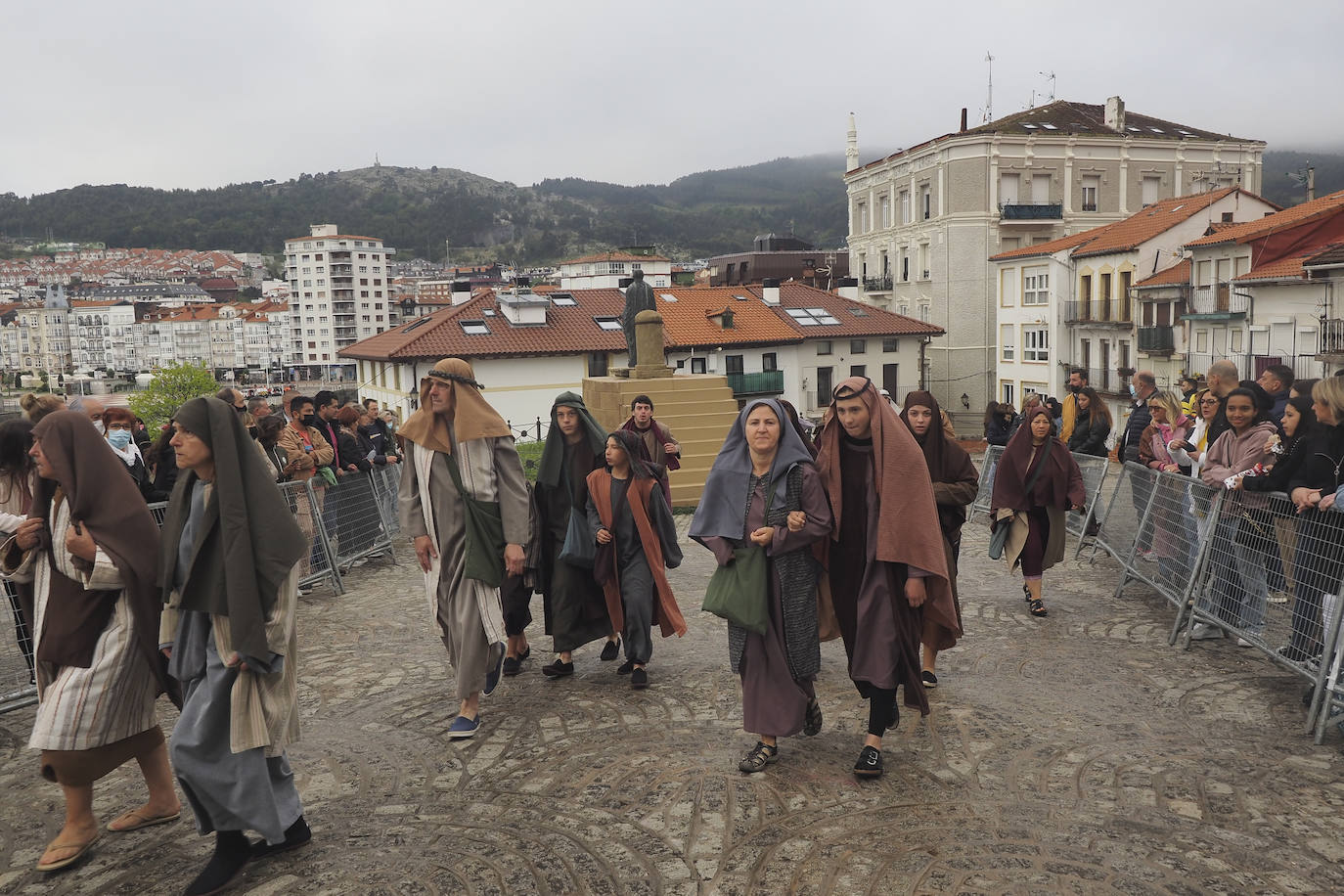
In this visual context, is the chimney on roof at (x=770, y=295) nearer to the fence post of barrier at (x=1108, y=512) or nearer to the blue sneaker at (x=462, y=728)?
the fence post of barrier at (x=1108, y=512)

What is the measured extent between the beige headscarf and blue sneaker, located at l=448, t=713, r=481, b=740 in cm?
157

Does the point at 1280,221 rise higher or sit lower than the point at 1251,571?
higher

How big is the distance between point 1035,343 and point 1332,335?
20535 mm

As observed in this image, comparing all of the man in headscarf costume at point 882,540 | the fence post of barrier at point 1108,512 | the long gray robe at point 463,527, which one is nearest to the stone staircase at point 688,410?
the fence post of barrier at point 1108,512

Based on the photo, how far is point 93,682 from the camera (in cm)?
457

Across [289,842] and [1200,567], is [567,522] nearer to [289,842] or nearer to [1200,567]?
[289,842]

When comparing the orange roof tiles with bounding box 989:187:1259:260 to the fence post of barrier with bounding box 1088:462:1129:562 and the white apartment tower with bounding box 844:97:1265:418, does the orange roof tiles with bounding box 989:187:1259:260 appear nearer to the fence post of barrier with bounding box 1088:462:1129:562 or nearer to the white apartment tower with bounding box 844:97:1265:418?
the white apartment tower with bounding box 844:97:1265:418

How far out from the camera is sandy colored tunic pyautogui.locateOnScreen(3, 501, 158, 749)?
14.8ft

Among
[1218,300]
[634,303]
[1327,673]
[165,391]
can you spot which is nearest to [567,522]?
[1327,673]

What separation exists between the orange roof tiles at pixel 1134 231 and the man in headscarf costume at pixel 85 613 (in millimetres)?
40189

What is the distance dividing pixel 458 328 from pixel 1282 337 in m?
31.4

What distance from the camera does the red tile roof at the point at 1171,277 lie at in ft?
118

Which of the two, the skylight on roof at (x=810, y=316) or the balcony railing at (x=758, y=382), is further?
the skylight on roof at (x=810, y=316)

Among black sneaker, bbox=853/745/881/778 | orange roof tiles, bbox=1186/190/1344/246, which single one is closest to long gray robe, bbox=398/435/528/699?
black sneaker, bbox=853/745/881/778
